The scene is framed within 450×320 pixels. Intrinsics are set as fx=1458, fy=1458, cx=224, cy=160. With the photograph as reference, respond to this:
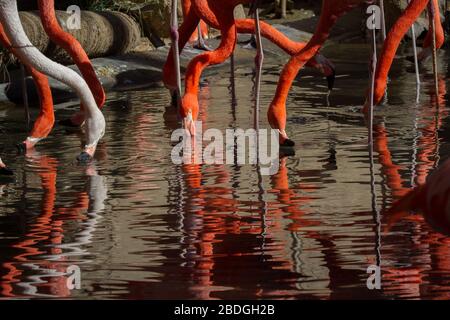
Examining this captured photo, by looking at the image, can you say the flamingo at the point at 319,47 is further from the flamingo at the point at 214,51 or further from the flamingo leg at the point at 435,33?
the flamingo leg at the point at 435,33

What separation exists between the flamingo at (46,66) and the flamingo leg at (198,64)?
2.25 feet

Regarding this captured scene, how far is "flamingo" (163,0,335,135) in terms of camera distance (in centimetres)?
893

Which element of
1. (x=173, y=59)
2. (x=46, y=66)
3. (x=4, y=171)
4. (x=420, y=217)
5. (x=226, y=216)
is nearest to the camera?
(x=420, y=217)

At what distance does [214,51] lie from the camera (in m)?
9.30

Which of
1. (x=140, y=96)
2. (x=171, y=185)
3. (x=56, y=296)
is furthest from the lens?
(x=140, y=96)

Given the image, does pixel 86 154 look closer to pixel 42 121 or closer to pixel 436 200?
pixel 42 121

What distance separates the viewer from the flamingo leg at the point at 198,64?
892 centimetres

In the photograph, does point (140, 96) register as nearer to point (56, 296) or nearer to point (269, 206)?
point (269, 206)

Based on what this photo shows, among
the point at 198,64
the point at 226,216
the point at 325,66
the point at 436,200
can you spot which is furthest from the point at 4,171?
the point at 436,200

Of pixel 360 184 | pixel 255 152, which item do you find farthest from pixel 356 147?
pixel 360 184

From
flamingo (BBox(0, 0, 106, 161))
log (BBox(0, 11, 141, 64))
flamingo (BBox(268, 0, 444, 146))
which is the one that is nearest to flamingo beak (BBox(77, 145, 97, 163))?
flamingo (BBox(0, 0, 106, 161))

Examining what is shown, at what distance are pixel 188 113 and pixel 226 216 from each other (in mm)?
2255

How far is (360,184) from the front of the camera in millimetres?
7391

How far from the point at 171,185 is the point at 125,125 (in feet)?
8.10
